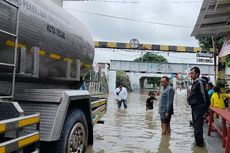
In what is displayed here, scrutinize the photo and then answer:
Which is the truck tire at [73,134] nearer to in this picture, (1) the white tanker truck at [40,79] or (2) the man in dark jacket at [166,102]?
(1) the white tanker truck at [40,79]

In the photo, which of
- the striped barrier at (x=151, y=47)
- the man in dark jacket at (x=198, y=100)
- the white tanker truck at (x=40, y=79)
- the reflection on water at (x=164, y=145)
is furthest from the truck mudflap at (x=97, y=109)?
the striped barrier at (x=151, y=47)

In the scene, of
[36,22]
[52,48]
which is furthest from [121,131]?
[36,22]

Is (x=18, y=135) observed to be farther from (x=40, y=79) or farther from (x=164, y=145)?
(x=164, y=145)

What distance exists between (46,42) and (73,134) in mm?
1454

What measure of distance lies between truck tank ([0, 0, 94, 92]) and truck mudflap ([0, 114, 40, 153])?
70 cm

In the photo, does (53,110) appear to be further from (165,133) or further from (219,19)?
(219,19)

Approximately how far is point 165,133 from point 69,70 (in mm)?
4309

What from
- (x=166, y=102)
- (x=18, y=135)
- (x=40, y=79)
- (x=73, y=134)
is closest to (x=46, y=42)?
(x=40, y=79)

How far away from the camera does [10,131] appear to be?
3.75 metres

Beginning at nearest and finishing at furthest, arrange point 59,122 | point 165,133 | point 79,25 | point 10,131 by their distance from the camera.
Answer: point 10,131, point 59,122, point 79,25, point 165,133

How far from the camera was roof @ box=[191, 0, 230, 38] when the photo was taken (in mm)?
8713

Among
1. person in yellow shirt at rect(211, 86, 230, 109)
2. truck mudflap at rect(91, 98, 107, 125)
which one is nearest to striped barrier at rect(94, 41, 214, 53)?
person in yellow shirt at rect(211, 86, 230, 109)

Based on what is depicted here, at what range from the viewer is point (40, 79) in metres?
5.90

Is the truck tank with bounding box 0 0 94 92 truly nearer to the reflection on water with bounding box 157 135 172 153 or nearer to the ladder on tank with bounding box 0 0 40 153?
the ladder on tank with bounding box 0 0 40 153
